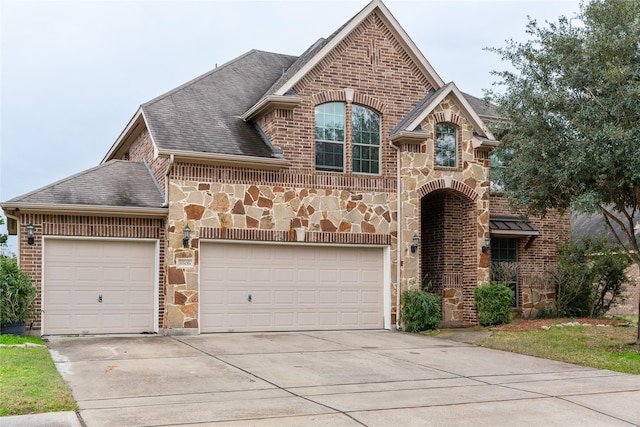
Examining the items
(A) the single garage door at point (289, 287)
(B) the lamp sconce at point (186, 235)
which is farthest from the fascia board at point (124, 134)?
(A) the single garage door at point (289, 287)

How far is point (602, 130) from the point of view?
1306 centimetres

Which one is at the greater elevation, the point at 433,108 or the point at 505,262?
the point at 433,108

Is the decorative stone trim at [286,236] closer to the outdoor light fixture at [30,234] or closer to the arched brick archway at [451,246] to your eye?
the arched brick archway at [451,246]

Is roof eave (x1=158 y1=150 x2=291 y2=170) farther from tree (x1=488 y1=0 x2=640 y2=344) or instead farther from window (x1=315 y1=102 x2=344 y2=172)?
tree (x1=488 y1=0 x2=640 y2=344)

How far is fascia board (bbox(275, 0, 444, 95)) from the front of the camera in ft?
58.2

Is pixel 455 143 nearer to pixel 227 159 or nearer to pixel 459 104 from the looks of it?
pixel 459 104

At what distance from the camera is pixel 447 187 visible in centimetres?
1909

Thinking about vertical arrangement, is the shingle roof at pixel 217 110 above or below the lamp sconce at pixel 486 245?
above

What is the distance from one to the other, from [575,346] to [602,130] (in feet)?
16.1

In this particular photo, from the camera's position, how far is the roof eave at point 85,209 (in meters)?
15.3

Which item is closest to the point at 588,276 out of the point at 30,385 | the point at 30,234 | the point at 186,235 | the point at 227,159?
the point at 227,159

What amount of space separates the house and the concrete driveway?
1.89m

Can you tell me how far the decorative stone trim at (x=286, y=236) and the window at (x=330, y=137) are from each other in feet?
5.96

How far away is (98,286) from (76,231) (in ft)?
4.68
